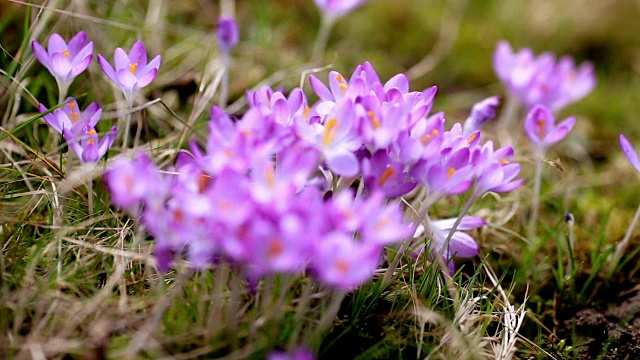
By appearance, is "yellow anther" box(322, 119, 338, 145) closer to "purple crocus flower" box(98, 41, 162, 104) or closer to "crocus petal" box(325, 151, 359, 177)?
"crocus petal" box(325, 151, 359, 177)

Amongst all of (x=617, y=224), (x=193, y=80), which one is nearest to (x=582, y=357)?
(x=617, y=224)

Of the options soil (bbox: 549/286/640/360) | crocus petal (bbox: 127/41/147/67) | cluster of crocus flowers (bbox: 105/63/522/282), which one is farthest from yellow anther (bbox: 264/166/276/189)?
soil (bbox: 549/286/640/360)

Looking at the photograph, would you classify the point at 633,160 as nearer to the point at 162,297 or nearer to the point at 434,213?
the point at 434,213

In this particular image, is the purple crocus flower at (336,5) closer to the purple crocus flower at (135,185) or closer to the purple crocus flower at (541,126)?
the purple crocus flower at (541,126)

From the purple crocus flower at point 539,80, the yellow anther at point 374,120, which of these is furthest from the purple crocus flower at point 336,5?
the yellow anther at point 374,120

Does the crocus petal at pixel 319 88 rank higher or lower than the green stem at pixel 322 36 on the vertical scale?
higher
